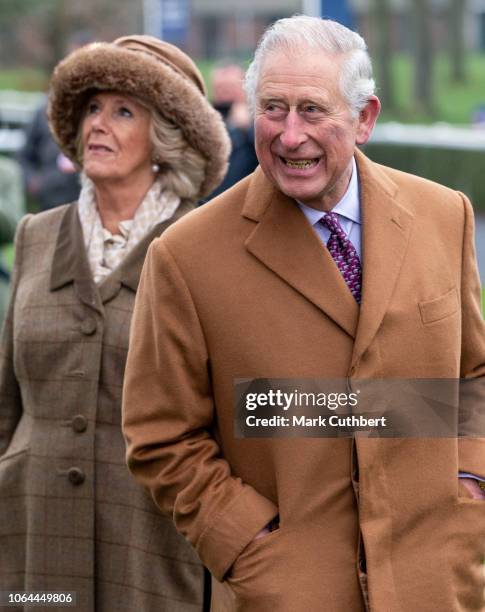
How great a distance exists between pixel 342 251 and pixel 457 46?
48.2m

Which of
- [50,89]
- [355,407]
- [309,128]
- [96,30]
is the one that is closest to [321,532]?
[355,407]

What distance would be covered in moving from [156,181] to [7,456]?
106 cm

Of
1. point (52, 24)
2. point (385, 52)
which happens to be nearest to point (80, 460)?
point (385, 52)

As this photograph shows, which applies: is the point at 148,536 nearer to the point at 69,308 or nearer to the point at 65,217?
the point at 69,308

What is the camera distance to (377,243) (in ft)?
11.3

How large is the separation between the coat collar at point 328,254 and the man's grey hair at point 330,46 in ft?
0.89

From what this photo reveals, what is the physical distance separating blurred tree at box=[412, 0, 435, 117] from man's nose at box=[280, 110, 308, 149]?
125ft

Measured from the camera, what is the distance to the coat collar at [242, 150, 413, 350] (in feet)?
11.0

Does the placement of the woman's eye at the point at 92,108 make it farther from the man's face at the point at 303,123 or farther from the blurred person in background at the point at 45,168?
the blurred person in background at the point at 45,168

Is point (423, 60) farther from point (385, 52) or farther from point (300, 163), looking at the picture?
point (300, 163)

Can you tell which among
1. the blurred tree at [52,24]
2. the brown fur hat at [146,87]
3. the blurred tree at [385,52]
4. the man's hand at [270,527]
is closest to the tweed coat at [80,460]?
the brown fur hat at [146,87]

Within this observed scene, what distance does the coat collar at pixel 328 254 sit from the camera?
132 inches

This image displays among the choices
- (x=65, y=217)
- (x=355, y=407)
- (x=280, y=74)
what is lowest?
(x=355, y=407)

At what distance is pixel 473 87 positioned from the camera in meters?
49.4
